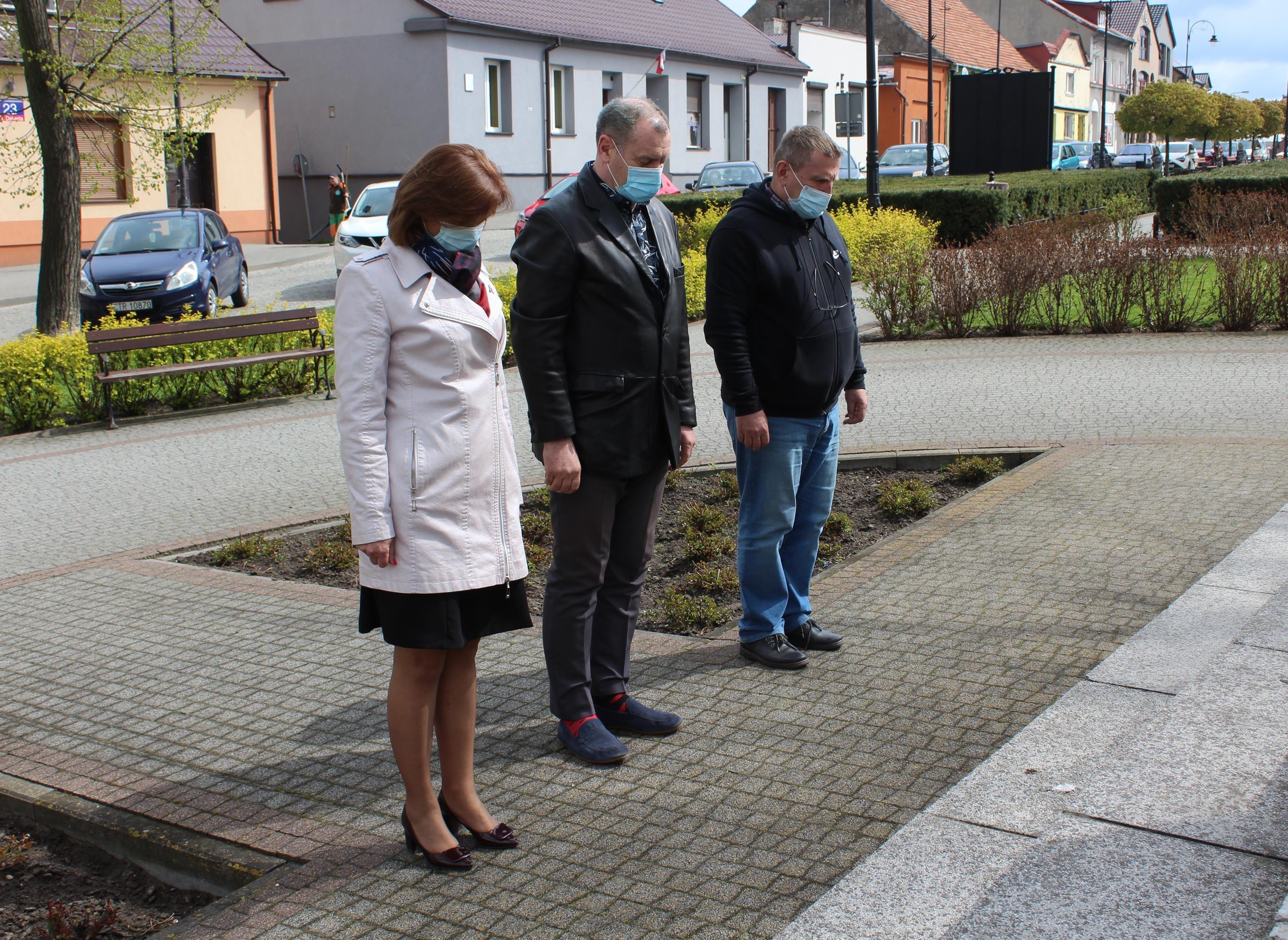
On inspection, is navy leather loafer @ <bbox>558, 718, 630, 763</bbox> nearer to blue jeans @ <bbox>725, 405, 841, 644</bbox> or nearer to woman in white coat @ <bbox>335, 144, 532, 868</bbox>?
woman in white coat @ <bbox>335, 144, 532, 868</bbox>

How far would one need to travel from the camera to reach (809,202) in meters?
4.53

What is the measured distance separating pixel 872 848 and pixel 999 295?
11227mm

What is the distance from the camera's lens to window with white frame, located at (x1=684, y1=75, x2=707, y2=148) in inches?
1742

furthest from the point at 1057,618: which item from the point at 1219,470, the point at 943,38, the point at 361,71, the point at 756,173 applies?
the point at 943,38

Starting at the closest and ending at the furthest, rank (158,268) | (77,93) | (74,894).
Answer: (74,894) < (77,93) < (158,268)

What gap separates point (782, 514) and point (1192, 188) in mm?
20539

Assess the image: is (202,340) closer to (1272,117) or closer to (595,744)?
(595,744)

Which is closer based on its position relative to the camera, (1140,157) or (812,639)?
(812,639)

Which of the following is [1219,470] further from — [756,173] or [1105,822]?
[756,173]

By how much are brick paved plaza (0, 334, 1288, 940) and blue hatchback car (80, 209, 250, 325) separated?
366 inches

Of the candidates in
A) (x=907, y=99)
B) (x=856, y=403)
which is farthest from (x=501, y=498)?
(x=907, y=99)

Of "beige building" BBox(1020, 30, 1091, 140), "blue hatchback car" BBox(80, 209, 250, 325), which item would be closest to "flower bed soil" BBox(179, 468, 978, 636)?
"blue hatchback car" BBox(80, 209, 250, 325)

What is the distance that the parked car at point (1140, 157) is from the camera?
57.6 m

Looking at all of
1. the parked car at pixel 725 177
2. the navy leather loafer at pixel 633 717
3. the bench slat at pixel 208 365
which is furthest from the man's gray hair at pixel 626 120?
the parked car at pixel 725 177
